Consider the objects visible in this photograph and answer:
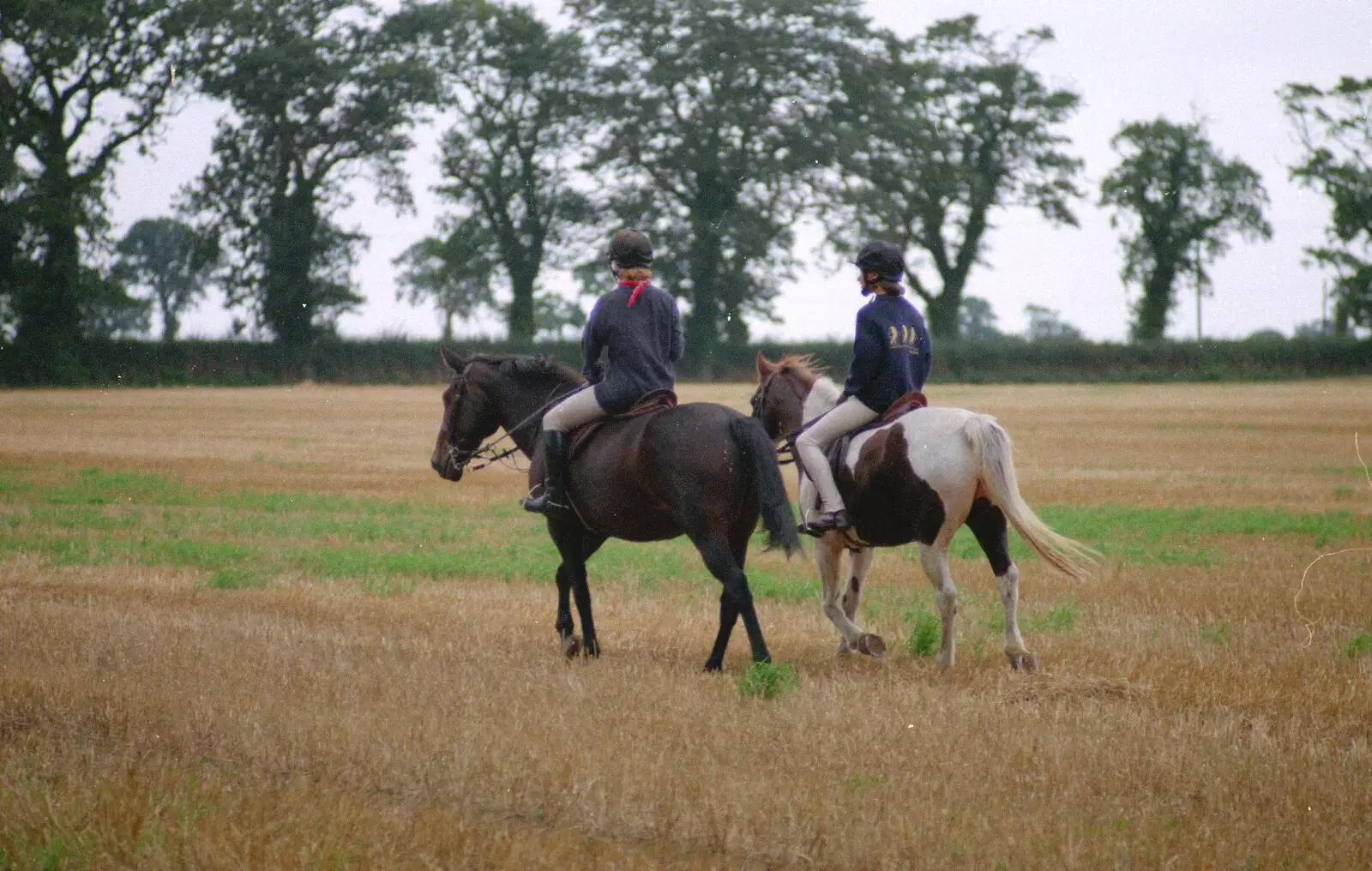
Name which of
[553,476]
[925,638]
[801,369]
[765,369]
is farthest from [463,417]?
[925,638]

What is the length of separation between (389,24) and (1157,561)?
53466mm

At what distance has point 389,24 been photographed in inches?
2453

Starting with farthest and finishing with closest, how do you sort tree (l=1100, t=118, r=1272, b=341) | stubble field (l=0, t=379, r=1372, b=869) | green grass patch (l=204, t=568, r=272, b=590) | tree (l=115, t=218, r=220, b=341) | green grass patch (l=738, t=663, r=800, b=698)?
1. tree (l=115, t=218, r=220, b=341)
2. tree (l=1100, t=118, r=1272, b=341)
3. green grass patch (l=204, t=568, r=272, b=590)
4. green grass patch (l=738, t=663, r=800, b=698)
5. stubble field (l=0, t=379, r=1372, b=869)

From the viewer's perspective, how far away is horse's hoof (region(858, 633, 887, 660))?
933 cm

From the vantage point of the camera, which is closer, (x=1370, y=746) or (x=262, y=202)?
(x=1370, y=746)

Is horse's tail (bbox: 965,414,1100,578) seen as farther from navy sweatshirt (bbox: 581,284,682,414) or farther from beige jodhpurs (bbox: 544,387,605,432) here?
beige jodhpurs (bbox: 544,387,605,432)

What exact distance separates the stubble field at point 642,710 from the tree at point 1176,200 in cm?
6757

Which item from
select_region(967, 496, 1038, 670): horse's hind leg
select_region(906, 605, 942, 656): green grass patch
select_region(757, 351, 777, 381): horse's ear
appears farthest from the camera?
select_region(757, 351, 777, 381): horse's ear

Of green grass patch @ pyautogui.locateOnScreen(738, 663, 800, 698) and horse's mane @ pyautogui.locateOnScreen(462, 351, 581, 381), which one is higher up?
horse's mane @ pyautogui.locateOnScreen(462, 351, 581, 381)

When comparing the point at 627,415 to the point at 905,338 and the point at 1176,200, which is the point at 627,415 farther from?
the point at 1176,200

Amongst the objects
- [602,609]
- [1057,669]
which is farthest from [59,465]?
[1057,669]

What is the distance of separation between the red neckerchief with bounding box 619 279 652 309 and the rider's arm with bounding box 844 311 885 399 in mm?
1344

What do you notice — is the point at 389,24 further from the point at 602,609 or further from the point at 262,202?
the point at 602,609

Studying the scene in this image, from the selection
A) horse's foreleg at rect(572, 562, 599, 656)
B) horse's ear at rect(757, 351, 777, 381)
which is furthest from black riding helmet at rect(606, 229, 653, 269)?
horse's foreleg at rect(572, 562, 599, 656)
